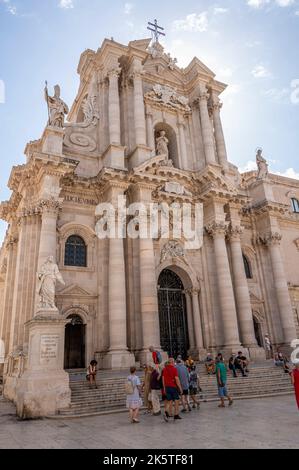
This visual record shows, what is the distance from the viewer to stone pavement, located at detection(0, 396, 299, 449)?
7.12 m

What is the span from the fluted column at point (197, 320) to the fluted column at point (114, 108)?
32.8 feet

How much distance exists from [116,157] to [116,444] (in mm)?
15796

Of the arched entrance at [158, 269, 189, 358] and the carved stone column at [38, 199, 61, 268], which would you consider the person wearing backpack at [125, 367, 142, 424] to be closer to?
the carved stone column at [38, 199, 61, 268]

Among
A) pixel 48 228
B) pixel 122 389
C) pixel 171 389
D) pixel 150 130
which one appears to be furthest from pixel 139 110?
pixel 171 389

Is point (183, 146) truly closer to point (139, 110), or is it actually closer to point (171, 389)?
point (139, 110)

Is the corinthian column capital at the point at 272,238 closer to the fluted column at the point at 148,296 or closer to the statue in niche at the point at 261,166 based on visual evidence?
the statue in niche at the point at 261,166

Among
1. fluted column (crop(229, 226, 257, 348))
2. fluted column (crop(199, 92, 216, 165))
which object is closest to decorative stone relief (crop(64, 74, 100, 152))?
fluted column (crop(199, 92, 216, 165))

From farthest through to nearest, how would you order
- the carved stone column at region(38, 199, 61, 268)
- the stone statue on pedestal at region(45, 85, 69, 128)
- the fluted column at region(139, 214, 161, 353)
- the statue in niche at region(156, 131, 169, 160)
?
the statue in niche at region(156, 131, 169, 160), the stone statue on pedestal at region(45, 85, 69, 128), the fluted column at region(139, 214, 161, 353), the carved stone column at region(38, 199, 61, 268)

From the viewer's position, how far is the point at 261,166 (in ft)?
90.3

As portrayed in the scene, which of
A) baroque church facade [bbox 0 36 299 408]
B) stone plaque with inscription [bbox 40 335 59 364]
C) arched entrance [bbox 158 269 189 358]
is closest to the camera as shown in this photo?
stone plaque with inscription [bbox 40 335 59 364]

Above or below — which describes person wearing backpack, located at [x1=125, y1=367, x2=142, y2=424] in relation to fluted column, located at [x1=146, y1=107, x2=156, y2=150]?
below

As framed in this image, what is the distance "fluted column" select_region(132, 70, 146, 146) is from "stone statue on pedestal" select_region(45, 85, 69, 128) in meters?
4.44

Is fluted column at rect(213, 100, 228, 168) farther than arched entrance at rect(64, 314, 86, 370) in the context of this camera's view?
Yes
